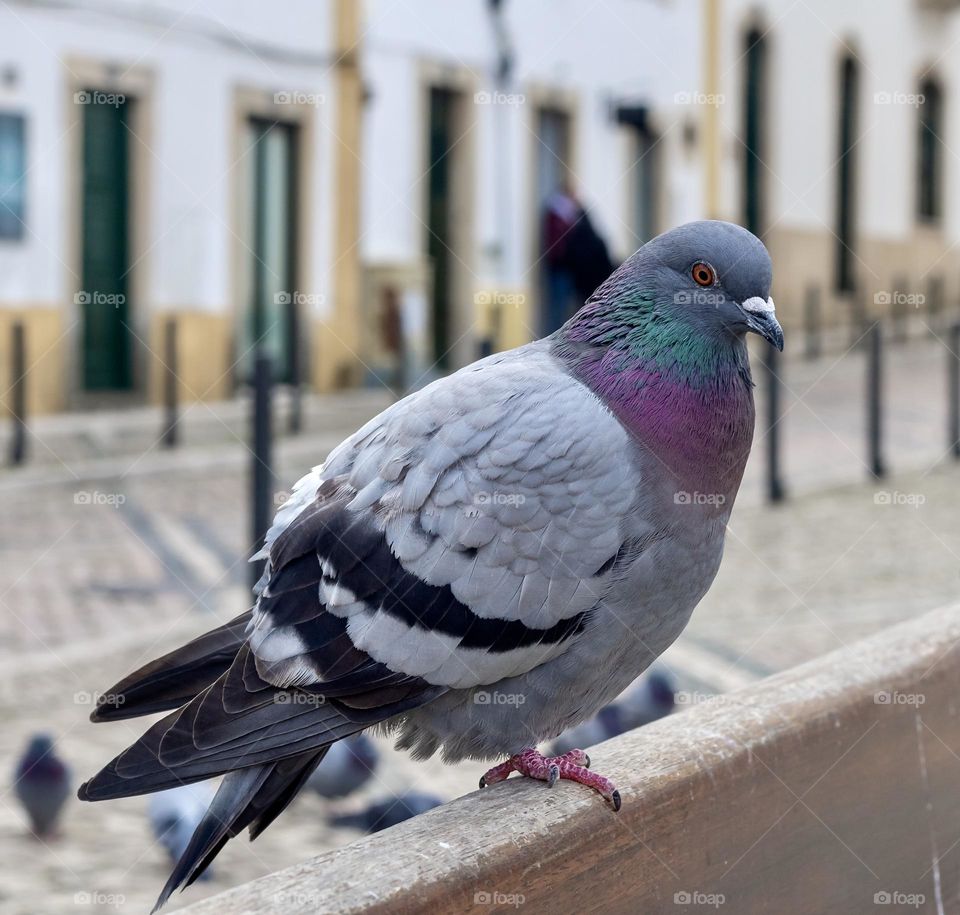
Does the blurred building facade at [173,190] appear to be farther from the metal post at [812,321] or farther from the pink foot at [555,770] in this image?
the pink foot at [555,770]

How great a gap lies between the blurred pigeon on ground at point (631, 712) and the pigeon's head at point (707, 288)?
2035mm

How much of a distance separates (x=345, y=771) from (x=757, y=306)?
7.36 feet

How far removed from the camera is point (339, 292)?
45.2 ft

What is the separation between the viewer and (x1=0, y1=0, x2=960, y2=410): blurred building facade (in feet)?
37.6

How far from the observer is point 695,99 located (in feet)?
61.0

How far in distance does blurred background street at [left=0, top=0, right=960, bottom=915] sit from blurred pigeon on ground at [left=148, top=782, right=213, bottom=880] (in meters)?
0.12

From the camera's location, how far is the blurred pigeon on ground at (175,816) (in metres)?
3.67

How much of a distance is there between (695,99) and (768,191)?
2.83 metres

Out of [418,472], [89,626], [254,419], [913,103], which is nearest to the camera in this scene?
[418,472]

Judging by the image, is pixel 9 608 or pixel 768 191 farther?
pixel 768 191

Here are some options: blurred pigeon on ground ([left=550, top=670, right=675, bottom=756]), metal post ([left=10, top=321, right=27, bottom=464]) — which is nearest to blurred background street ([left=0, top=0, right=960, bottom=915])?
metal post ([left=10, top=321, right=27, bottom=464])

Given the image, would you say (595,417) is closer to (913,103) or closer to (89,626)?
(89,626)

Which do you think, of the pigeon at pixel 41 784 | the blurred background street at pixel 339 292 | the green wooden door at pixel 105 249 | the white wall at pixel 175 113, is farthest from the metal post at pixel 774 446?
the green wooden door at pixel 105 249

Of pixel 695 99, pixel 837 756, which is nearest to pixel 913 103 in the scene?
pixel 695 99
